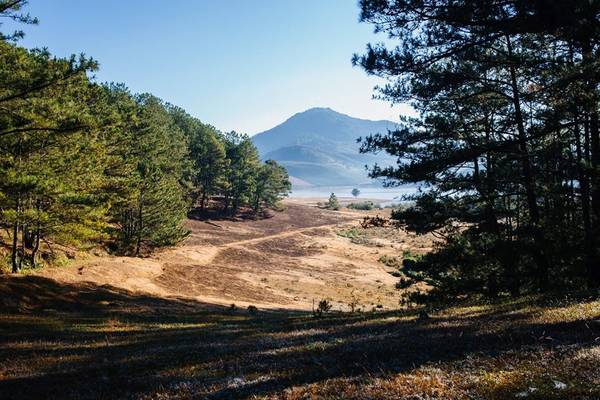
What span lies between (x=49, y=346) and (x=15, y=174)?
35.7 feet

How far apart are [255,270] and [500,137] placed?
3235cm

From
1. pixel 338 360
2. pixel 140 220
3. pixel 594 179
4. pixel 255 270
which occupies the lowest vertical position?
pixel 255 270

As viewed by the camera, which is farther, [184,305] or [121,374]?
[184,305]

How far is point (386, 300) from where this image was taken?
121 ft

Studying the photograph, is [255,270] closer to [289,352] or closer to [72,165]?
[72,165]


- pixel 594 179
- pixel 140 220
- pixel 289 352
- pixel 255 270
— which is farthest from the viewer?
pixel 255 270

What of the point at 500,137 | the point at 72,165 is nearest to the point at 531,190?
the point at 500,137

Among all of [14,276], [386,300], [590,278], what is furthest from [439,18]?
[386,300]

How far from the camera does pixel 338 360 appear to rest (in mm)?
8141

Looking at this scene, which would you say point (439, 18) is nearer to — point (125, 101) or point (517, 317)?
point (517, 317)

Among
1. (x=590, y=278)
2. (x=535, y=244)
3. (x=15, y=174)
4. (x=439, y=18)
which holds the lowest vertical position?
(x=590, y=278)

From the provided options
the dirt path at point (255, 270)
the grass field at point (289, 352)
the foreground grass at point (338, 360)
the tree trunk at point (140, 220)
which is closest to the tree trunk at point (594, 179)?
the grass field at point (289, 352)

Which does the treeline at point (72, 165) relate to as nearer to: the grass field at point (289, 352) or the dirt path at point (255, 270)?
the dirt path at point (255, 270)

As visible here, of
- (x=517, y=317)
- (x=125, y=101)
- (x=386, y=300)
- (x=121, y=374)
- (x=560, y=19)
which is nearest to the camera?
(x=121, y=374)
